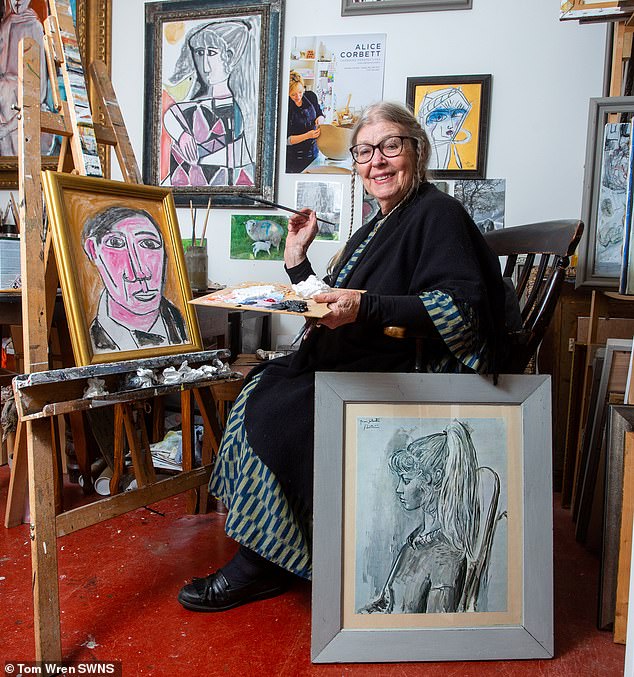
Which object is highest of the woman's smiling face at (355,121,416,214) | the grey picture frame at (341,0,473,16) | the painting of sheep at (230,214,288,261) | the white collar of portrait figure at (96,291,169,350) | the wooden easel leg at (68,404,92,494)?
the grey picture frame at (341,0,473,16)

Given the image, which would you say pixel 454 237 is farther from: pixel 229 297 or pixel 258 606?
pixel 258 606

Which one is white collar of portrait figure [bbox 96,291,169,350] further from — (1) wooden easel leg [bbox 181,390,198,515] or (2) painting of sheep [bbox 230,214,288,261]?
(2) painting of sheep [bbox 230,214,288,261]

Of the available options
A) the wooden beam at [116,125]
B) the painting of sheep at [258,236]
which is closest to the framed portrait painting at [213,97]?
the painting of sheep at [258,236]

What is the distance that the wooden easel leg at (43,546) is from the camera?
1.36 metres

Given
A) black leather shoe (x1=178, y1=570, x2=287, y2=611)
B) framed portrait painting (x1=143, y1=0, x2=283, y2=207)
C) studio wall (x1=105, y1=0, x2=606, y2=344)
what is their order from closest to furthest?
black leather shoe (x1=178, y1=570, x2=287, y2=611) < studio wall (x1=105, y1=0, x2=606, y2=344) < framed portrait painting (x1=143, y1=0, x2=283, y2=207)

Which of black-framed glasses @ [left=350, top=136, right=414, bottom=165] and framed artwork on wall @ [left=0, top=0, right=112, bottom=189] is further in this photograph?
framed artwork on wall @ [left=0, top=0, right=112, bottom=189]

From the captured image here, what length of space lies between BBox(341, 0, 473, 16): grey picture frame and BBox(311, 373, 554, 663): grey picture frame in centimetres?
191

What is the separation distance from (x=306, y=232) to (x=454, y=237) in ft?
1.82

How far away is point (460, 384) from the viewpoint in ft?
4.83

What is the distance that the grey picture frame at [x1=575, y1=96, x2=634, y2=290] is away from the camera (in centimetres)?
209

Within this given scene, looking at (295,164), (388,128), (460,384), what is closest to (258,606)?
(460,384)

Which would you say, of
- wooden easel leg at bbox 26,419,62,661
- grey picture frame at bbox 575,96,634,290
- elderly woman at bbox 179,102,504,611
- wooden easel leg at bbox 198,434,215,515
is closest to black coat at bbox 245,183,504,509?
elderly woman at bbox 179,102,504,611

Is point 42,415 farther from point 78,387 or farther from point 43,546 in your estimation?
point 43,546

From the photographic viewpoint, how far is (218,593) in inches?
64.9
